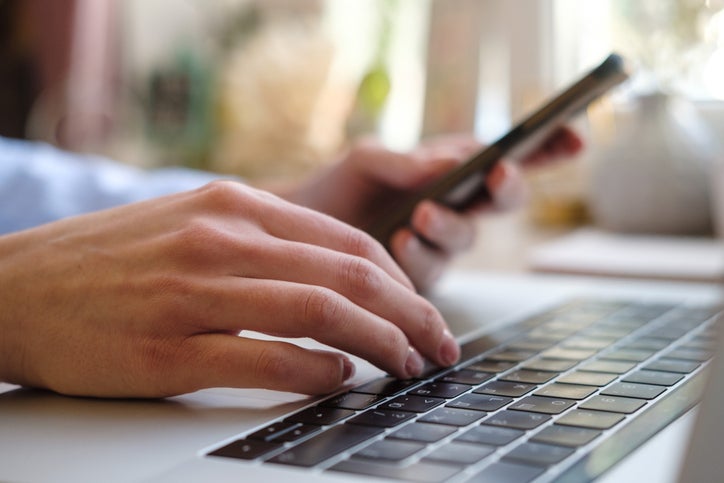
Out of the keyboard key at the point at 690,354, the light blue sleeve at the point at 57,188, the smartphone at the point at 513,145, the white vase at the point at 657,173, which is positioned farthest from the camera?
the white vase at the point at 657,173

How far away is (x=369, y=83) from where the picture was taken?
1.79 m

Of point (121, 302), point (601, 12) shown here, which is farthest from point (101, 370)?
point (601, 12)

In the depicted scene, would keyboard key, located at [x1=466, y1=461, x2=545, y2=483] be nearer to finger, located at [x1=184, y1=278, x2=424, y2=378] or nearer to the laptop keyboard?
the laptop keyboard

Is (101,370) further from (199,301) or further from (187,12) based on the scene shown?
(187,12)

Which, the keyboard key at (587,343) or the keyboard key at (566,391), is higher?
the keyboard key at (587,343)

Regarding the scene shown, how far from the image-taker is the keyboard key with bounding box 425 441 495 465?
0.37 m

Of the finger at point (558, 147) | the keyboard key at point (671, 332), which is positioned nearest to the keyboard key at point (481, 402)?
the keyboard key at point (671, 332)

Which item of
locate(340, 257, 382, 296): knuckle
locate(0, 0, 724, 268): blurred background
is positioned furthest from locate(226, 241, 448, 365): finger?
locate(0, 0, 724, 268): blurred background

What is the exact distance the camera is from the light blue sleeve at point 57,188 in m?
1.06

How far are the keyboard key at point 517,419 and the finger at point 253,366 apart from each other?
95mm

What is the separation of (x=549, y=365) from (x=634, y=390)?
0.25 ft

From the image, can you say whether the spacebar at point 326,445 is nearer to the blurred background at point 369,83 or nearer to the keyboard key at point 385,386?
the keyboard key at point 385,386

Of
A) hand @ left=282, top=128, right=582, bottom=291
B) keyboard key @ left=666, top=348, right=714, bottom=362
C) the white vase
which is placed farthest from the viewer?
the white vase

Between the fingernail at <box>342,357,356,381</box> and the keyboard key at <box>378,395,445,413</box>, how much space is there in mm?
36
